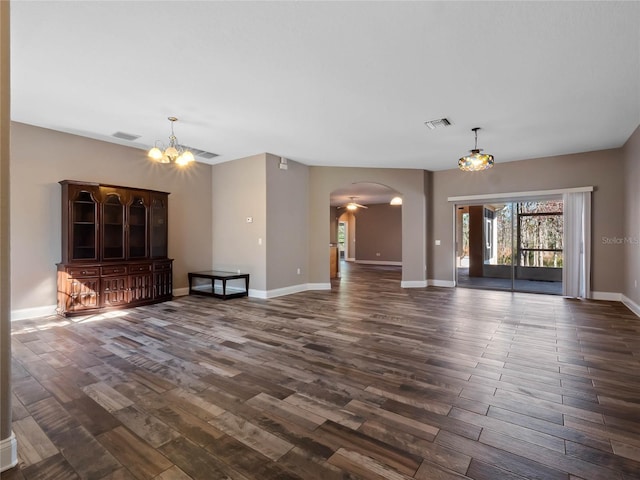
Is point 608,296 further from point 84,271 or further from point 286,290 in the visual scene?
point 84,271

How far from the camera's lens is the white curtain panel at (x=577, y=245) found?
641 cm

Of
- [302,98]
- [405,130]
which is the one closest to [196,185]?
[302,98]

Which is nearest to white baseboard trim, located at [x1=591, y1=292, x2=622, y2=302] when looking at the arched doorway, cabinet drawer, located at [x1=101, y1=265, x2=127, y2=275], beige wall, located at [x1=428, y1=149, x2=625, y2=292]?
beige wall, located at [x1=428, y1=149, x2=625, y2=292]

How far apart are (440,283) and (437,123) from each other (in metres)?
4.62

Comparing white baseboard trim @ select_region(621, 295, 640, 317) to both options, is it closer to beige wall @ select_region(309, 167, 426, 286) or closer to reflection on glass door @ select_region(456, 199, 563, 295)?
reflection on glass door @ select_region(456, 199, 563, 295)

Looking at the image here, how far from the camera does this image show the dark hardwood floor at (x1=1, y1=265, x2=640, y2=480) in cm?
176

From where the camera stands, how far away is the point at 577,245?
6.52 meters

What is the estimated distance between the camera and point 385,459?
1776 millimetres

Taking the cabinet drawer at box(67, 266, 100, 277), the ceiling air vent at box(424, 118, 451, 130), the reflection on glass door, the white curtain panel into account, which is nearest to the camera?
the ceiling air vent at box(424, 118, 451, 130)

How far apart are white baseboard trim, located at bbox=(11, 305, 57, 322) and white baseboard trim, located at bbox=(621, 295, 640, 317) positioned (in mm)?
9189

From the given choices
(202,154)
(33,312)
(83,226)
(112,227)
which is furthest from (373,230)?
(33,312)

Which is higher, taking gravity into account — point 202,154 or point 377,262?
point 202,154

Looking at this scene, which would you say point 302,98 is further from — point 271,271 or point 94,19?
point 271,271

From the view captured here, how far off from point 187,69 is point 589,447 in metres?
4.38
